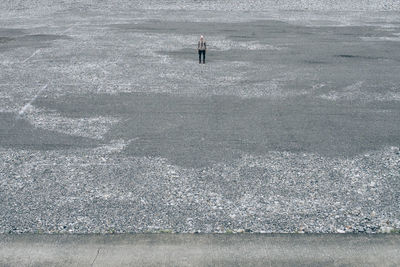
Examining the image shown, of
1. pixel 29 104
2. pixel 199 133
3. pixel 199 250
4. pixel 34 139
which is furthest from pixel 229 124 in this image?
pixel 29 104

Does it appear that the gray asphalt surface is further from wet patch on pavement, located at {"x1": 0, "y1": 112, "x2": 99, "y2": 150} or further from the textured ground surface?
wet patch on pavement, located at {"x1": 0, "y1": 112, "x2": 99, "y2": 150}

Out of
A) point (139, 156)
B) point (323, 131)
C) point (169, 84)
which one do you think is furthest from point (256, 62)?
point (139, 156)

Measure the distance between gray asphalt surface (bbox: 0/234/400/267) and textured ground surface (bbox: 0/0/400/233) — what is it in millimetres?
361

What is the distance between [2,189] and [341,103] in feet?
42.9

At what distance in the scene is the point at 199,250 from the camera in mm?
8617

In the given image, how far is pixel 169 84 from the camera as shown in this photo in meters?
18.5

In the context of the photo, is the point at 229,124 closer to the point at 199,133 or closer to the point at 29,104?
the point at 199,133

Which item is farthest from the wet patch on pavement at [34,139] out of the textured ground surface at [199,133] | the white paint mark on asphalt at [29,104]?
the white paint mark on asphalt at [29,104]

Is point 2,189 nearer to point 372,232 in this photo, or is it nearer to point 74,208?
point 74,208

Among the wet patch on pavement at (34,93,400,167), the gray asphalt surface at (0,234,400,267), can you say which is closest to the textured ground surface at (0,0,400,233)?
the wet patch on pavement at (34,93,400,167)

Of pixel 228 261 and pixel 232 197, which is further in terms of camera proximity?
pixel 232 197

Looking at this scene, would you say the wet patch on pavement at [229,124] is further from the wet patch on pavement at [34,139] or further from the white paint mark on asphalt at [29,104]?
the wet patch on pavement at [34,139]

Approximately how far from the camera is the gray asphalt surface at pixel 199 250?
27.2 ft

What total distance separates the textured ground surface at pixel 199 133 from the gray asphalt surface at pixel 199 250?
361mm
